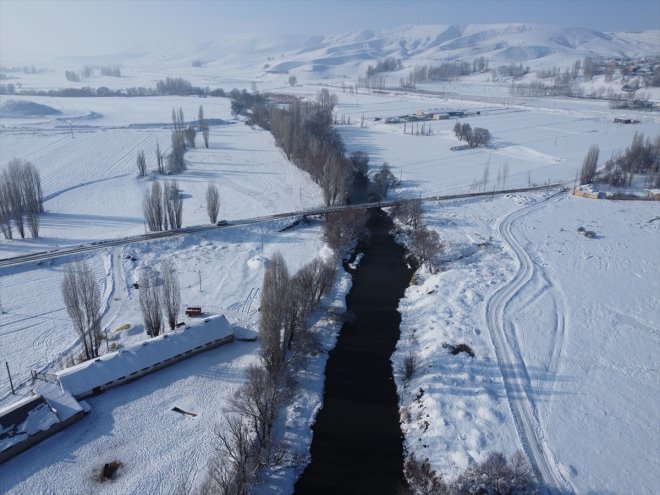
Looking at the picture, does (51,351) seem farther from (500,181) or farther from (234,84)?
(234,84)

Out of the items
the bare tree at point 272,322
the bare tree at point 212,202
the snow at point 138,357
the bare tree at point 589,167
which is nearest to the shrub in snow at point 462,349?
the bare tree at point 272,322

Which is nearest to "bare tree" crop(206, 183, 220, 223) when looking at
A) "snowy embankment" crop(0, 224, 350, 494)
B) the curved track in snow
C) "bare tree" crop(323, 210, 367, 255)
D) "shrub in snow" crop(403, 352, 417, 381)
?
"bare tree" crop(323, 210, 367, 255)

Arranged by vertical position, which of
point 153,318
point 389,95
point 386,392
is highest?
point 389,95

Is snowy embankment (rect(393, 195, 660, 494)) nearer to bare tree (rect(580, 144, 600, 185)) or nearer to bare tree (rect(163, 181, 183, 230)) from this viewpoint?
bare tree (rect(580, 144, 600, 185))

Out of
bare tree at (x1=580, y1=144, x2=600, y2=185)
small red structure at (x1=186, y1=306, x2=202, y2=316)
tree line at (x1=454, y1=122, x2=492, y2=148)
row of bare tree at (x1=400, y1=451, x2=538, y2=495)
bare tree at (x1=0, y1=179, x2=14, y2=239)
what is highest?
tree line at (x1=454, y1=122, x2=492, y2=148)

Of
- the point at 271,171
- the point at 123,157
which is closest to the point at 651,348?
the point at 271,171
